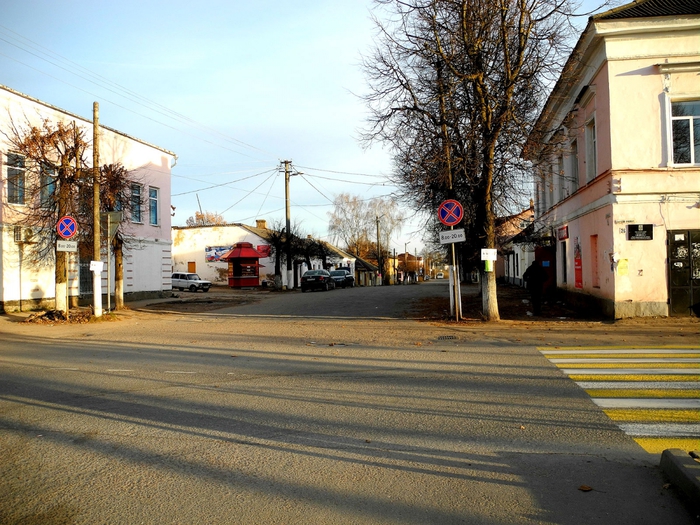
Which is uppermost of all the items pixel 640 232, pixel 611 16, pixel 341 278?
pixel 611 16

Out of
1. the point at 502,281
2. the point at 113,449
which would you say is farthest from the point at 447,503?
the point at 502,281

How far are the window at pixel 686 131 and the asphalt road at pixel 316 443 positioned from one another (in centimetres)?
860

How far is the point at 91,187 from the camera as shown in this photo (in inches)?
749

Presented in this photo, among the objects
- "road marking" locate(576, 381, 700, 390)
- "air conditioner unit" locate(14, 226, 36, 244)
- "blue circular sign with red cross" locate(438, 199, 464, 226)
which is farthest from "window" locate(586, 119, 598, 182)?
"air conditioner unit" locate(14, 226, 36, 244)

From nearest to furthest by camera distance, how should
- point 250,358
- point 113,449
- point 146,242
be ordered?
point 113,449 < point 250,358 < point 146,242

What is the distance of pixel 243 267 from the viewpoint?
47375 millimetres

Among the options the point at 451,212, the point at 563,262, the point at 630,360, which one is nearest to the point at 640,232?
the point at 451,212

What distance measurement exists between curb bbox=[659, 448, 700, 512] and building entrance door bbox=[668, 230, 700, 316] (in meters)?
12.2

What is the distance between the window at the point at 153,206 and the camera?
29569mm

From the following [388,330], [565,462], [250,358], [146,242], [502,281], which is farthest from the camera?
[502,281]

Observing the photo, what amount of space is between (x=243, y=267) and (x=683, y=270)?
36891mm

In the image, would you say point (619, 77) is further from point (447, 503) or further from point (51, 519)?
point (51, 519)

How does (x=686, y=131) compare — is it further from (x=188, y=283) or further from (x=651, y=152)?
(x=188, y=283)

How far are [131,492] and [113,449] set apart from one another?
1.22 metres
